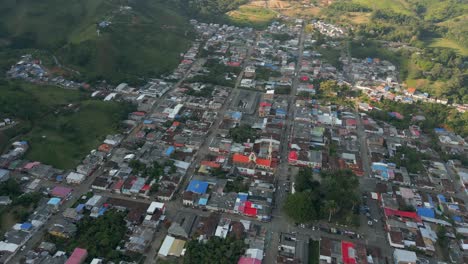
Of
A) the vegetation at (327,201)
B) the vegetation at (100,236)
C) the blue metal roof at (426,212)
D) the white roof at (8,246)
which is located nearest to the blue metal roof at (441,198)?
the blue metal roof at (426,212)

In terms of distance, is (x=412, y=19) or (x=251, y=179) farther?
(x=412, y=19)

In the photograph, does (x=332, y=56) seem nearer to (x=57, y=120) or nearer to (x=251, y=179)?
(x=251, y=179)

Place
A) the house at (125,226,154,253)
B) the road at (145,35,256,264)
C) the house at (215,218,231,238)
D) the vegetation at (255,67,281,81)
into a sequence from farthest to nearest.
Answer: the vegetation at (255,67,281,81) < the house at (215,218,231,238) < the road at (145,35,256,264) < the house at (125,226,154,253)

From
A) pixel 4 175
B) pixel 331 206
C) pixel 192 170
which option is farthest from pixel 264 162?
pixel 4 175

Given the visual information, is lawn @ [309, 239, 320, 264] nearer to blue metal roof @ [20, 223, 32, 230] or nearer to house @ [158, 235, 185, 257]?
house @ [158, 235, 185, 257]

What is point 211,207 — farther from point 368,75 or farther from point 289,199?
point 368,75

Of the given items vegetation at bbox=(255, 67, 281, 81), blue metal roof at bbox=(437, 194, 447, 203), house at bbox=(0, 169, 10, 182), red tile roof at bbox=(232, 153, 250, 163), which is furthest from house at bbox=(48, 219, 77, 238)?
vegetation at bbox=(255, 67, 281, 81)

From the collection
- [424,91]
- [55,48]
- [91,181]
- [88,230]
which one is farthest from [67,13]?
[424,91]
